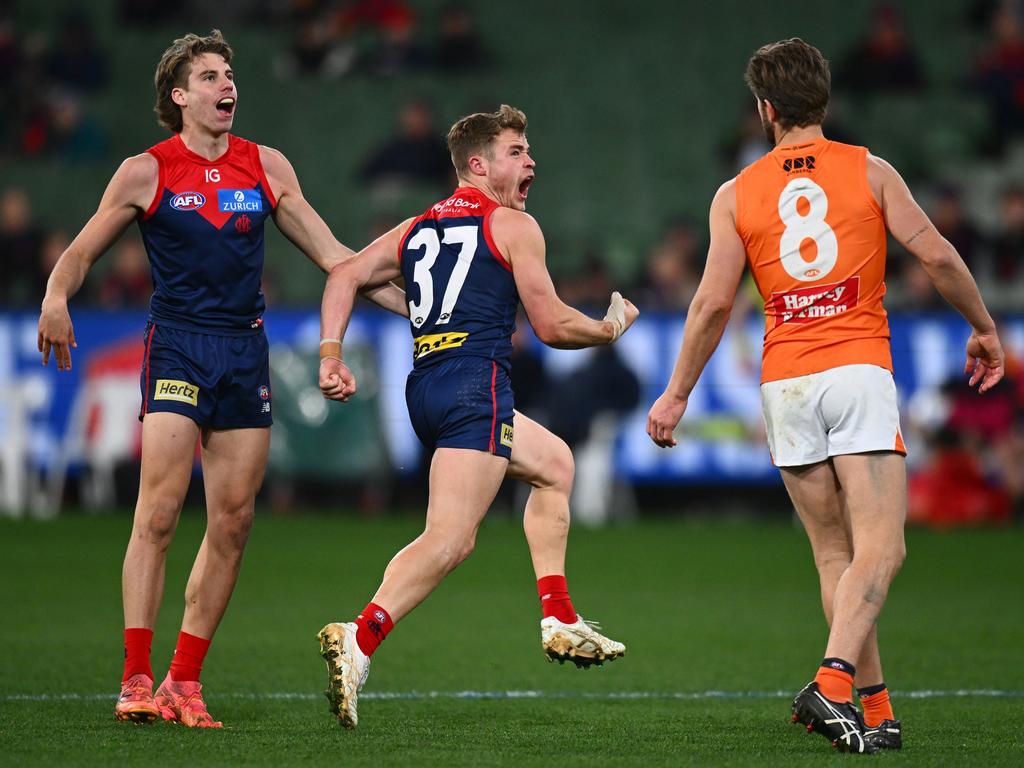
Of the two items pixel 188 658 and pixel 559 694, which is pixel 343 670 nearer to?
pixel 188 658

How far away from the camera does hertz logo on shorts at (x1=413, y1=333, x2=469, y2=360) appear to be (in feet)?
21.4

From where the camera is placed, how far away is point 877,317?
240 inches

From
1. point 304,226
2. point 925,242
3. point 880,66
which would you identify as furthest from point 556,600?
point 880,66

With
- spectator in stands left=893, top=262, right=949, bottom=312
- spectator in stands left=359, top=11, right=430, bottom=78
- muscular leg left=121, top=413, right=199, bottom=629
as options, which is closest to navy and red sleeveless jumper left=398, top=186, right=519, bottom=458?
muscular leg left=121, top=413, right=199, bottom=629

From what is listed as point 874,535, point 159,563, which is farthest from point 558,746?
point 159,563

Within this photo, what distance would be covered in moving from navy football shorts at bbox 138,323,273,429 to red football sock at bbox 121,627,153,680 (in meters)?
0.88

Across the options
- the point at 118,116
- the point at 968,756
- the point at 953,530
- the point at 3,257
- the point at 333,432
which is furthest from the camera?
the point at 118,116

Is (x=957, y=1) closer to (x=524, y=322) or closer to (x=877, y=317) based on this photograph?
(x=524, y=322)

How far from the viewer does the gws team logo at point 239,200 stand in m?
6.75

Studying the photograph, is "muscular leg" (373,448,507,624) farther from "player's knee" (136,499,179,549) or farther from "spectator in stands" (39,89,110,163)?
"spectator in stands" (39,89,110,163)

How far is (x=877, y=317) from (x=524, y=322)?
11.9 metres

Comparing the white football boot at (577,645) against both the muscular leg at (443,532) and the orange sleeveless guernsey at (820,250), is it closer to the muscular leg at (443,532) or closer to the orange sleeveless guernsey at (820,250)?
the muscular leg at (443,532)

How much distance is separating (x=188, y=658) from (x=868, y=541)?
2834mm

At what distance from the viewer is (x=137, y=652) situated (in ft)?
21.4
